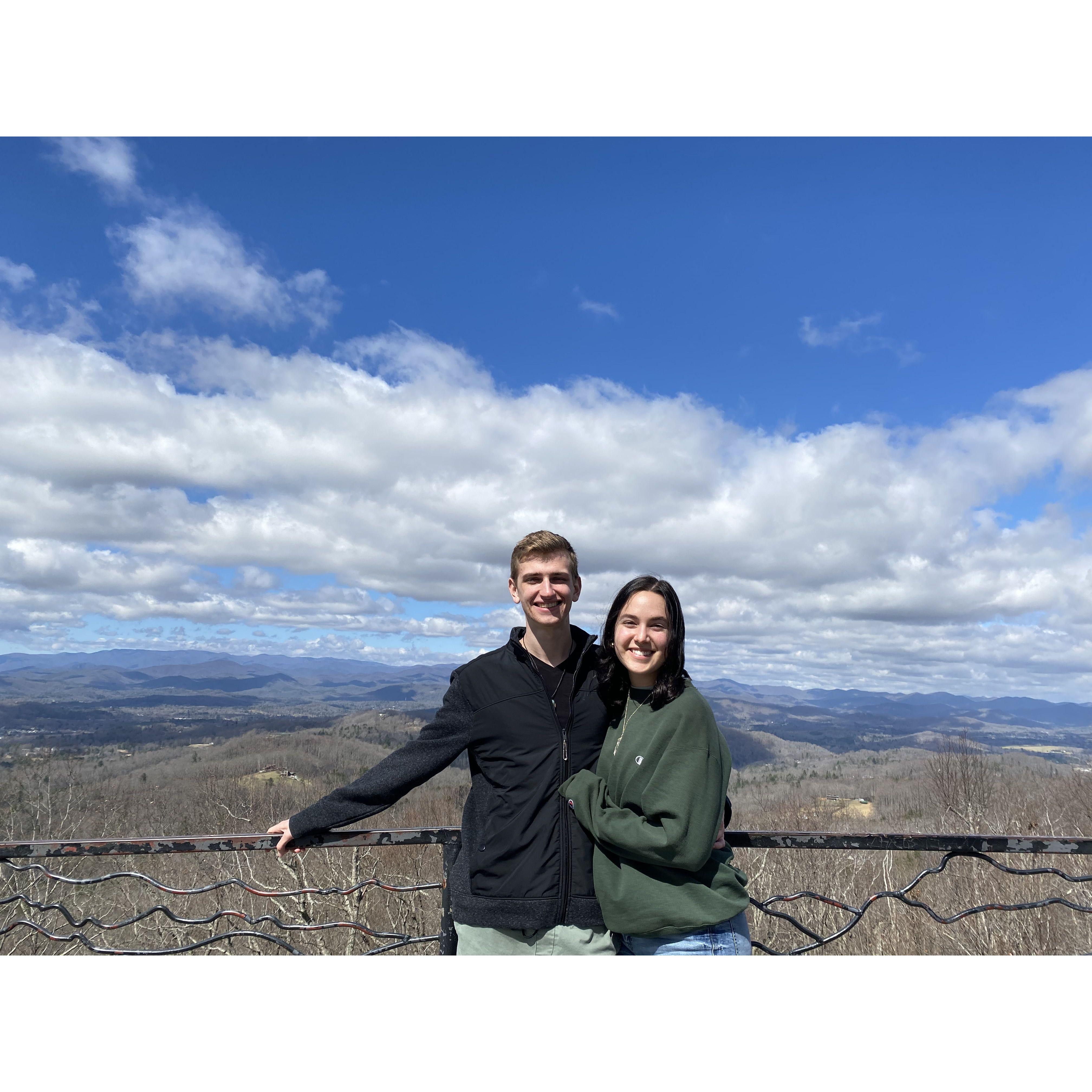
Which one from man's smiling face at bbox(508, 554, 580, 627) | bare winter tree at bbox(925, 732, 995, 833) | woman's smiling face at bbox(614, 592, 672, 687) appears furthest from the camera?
bare winter tree at bbox(925, 732, 995, 833)

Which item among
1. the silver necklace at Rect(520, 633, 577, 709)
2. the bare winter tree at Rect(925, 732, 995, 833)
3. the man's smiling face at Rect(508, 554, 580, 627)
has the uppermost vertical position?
the man's smiling face at Rect(508, 554, 580, 627)

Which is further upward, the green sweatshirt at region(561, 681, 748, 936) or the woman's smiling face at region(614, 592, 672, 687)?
the woman's smiling face at region(614, 592, 672, 687)

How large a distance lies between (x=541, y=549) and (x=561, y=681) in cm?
52

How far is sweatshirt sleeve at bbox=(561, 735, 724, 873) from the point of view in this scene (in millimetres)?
2406

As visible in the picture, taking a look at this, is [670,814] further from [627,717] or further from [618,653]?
[618,653]

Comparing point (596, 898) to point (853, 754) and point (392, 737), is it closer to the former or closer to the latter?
point (392, 737)

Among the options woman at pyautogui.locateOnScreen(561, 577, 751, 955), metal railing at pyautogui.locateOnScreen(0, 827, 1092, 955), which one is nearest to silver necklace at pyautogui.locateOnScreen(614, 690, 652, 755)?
woman at pyautogui.locateOnScreen(561, 577, 751, 955)

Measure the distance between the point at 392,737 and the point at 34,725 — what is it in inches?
5097

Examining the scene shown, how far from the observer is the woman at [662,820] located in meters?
2.43

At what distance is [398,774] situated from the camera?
280cm

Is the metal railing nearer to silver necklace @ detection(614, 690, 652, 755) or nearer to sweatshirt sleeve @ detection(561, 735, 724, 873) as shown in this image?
sweatshirt sleeve @ detection(561, 735, 724, 873)

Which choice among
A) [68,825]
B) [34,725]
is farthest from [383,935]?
[34,725]

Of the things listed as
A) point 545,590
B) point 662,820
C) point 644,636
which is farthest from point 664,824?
point 545,590

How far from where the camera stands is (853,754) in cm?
18575
